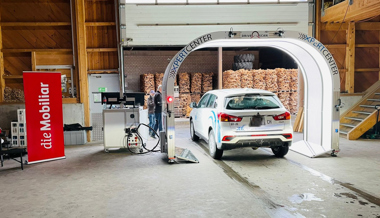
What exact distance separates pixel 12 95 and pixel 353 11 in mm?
12437

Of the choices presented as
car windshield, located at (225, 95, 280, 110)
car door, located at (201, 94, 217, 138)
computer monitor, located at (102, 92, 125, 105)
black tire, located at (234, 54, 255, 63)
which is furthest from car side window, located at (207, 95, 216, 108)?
black tire, located at (234, 54, 255, 63)

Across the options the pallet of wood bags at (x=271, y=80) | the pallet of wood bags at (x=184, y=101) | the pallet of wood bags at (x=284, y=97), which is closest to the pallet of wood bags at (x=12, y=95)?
the pallet of wood bags at (x=184, y=101)

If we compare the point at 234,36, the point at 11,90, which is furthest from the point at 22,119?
the point at 234,36

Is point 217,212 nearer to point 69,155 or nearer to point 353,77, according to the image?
point 69,155

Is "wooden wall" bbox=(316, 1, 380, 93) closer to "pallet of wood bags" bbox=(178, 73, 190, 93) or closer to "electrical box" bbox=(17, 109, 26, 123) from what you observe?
"pallet of wood bags" bbox=(178, 73, 190, 93)

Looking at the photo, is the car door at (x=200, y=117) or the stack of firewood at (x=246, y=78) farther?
the stack of firewood at (x=246, y=78)

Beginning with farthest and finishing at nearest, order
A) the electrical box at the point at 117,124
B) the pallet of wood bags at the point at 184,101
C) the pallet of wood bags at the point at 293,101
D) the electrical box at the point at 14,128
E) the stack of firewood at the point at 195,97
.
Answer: the pallet of wood bags at the point at 293,101
the stack of firewood at the point at 195,97
the pallet of wood bags at the point at 184,101
the electrical box at the point at 14,128
the electrical box at the point at 117,124

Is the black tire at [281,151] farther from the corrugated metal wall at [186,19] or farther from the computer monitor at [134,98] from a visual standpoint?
the corrugated metal wall at [186,19]

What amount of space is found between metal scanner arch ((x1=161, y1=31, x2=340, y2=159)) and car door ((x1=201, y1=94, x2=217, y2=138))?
106 cm

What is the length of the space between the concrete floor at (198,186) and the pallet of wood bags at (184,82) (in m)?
7.43

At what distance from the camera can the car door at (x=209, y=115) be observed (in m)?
7.99

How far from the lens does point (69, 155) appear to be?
9.05 meters

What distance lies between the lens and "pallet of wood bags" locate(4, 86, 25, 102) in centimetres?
1120

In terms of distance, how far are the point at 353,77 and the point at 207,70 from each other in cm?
766
